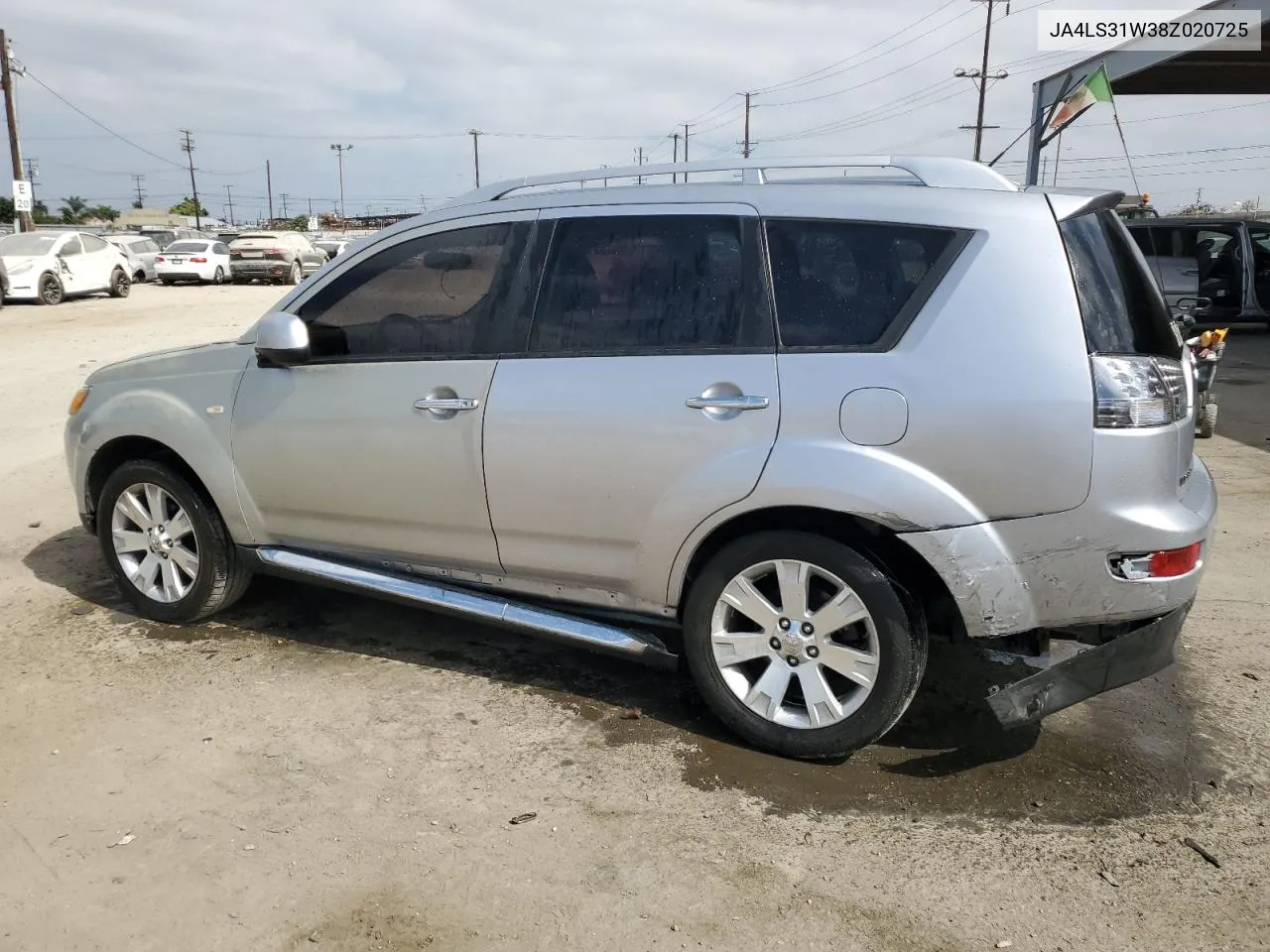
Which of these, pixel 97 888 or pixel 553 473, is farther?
pixel 553 473

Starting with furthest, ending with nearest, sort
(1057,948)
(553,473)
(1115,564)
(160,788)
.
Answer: (553,473) < (160,788) < (1115,564) < (1057,948)

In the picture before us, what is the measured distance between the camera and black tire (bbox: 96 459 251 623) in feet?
14.0

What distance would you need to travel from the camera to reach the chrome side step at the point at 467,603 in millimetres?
3463

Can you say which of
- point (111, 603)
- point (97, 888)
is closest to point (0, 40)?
point (111, 603)

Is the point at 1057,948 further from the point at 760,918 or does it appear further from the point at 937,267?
the point at 937,267

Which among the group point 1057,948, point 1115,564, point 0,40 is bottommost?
point 1057,948

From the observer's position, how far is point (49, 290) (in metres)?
21.8

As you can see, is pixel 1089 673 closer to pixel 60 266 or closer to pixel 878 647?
pixel 878 647

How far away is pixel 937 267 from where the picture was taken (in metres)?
2.99

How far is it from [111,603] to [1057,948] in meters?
4.28

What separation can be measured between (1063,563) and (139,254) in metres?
34.2

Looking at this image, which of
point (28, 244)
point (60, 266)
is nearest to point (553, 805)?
point (60, 266)

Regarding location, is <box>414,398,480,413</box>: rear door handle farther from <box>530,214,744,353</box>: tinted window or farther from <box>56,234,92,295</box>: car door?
<box>56,234,92,295</box>: car door

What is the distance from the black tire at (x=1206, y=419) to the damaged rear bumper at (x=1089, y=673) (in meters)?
6.04
